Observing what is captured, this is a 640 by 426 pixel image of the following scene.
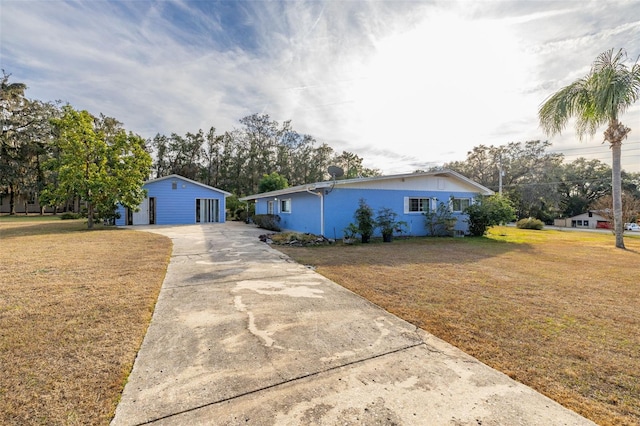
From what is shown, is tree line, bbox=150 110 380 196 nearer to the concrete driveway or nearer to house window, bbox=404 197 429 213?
house window, bbox=404 197 429 213

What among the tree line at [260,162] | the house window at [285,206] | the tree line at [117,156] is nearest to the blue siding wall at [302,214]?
the house window at [285,206]

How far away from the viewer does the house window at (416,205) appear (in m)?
13.5

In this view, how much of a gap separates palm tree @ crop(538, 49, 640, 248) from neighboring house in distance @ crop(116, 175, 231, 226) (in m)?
20.8

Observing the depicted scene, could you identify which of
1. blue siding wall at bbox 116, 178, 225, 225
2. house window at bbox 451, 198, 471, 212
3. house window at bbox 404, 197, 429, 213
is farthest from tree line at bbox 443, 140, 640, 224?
blue siding wall at bbox 116, 178, 225, 225

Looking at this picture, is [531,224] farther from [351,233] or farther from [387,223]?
[351,233]

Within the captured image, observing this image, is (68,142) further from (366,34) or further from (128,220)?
(366,34)

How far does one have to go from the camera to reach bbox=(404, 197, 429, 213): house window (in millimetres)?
13516

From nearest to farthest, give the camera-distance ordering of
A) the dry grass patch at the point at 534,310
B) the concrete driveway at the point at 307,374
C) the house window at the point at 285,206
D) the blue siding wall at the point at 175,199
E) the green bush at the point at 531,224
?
the concrete driveway at the point at 307,374, the dry grass patch at the point at 534,310, the house window at the point at 285,206, the blue siding wall at the point at 175,199, the green bush at the point at 531,224

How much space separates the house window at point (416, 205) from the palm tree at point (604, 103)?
5.53 m

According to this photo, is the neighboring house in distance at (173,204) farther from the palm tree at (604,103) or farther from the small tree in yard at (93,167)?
the palm tree at (604,103)

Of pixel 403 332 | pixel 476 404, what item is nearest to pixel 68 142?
pixel 403 332

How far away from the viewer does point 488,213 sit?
13164 millimetres

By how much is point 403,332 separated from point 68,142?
1875 cm

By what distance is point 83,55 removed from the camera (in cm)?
1048
